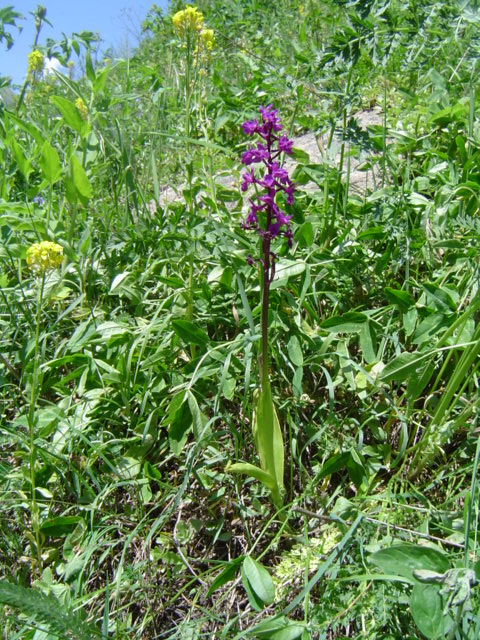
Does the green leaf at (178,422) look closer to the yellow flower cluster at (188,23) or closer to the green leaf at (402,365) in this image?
the green leaf at (402,365)

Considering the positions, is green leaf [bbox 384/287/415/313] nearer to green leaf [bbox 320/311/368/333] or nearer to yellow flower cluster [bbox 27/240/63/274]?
green leaf [bbox 320/311/368/333]

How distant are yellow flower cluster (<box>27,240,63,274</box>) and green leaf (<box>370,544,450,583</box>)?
1.23 meters

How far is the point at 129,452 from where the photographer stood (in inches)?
73.3

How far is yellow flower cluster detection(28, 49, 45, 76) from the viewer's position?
9.86ft

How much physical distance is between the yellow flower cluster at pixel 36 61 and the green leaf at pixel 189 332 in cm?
189

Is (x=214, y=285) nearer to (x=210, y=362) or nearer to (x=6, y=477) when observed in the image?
(x=210, y=362)

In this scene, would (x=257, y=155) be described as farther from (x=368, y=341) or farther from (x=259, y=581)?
(x=259, y=581)

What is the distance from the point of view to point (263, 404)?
149cm

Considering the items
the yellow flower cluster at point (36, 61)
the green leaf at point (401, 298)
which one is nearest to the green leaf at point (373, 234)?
the green leaf at point (401, 298)

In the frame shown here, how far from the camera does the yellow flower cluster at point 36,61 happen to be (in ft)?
9.86

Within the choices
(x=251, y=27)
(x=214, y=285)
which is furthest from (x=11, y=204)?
(x=251, y=27)

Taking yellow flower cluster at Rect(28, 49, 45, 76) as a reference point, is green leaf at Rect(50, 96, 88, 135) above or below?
below

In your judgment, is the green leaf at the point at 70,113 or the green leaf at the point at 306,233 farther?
the green leaf at the point at 70,113

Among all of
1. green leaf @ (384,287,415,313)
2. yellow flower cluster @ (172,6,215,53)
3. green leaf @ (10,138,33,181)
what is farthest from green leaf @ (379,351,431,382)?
green leaf @ (10,138,33,181)
